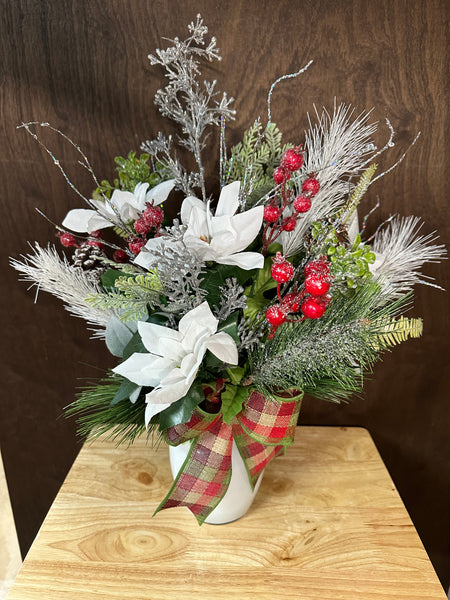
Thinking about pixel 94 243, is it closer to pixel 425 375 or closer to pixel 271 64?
pixel 271 64

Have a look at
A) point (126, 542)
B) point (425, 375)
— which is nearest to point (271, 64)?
point (425, 375)

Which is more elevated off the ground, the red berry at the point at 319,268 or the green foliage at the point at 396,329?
the red berry at the point at 319,268

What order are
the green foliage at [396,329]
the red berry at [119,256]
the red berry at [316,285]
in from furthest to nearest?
the red berry at [119,256]
the green foliage at [396,329]
the red berry at [316,285]

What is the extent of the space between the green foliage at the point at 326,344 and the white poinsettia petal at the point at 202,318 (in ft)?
0.28

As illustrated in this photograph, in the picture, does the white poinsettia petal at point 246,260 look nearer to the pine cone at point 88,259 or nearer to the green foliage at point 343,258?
the green foliage at point 343,258

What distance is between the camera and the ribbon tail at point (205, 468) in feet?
2.10

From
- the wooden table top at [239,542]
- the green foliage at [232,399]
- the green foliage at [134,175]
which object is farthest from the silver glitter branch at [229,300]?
the wooden table top at [239,542]

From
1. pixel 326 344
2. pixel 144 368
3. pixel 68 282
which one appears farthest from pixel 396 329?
pixel 68 282

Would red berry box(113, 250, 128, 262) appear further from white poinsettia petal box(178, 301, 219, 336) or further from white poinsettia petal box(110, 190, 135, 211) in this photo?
white poinsettia petal box(178, 301, 219, 336)

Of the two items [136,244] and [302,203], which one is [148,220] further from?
[302,203]

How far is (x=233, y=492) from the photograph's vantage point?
0.69m

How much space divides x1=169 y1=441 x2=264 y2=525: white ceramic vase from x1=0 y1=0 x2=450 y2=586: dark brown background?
33cm

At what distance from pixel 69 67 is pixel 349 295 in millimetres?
560

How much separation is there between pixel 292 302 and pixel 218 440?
216 millimetres
